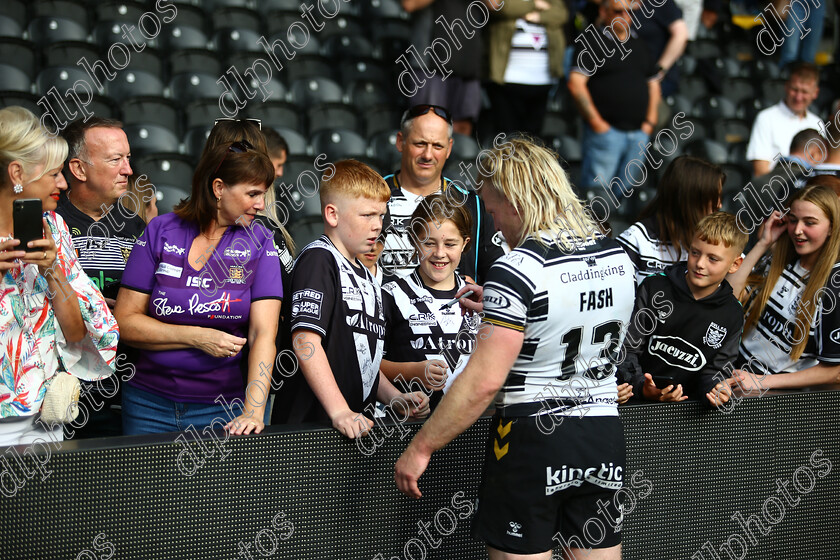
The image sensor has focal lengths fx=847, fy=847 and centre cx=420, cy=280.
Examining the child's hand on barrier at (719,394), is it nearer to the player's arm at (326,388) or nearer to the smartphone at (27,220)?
the player's arm at (326,388)

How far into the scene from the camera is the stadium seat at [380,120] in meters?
7.17

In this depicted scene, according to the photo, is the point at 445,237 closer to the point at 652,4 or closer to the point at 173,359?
the point at 173,359

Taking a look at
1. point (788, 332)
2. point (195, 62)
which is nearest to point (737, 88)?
point (195, 62)

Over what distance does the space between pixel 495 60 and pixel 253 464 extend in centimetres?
440

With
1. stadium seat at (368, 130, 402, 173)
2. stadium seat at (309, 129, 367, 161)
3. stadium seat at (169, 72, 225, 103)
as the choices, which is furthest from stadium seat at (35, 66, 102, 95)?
stadium seat at (368, 130, 402, 173)

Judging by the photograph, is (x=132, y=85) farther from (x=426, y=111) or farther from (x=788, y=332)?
(x=788, y=332)

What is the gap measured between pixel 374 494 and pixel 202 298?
2.80ft

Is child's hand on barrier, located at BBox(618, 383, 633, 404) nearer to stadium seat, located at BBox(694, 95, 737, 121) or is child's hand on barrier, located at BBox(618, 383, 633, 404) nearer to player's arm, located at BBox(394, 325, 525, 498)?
player's arm, located at BBox(394, 325, 525, 498)

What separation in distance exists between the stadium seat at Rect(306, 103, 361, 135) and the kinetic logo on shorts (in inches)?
200

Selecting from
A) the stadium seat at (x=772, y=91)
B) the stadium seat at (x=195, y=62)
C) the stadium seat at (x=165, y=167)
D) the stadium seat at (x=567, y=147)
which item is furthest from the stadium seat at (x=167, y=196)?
the stadium seat at (x=772, y=91)

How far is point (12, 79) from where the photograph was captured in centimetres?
601

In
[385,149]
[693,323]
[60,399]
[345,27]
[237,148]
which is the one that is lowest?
[385,149]

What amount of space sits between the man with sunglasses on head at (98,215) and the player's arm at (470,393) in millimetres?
1361

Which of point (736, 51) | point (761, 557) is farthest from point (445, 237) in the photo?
point (736, 51)
